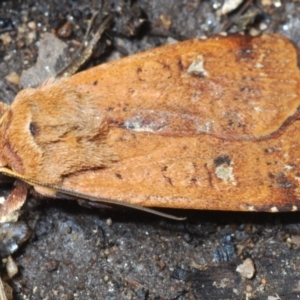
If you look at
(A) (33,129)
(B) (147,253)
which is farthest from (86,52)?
(B) (147,253)

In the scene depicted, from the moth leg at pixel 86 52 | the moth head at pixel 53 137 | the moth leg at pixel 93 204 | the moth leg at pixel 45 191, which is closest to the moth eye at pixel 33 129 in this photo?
the moth head at pixel 53 137

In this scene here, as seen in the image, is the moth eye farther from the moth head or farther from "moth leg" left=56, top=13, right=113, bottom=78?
"moth leg" left=56, top=13, right=113, bottom=78

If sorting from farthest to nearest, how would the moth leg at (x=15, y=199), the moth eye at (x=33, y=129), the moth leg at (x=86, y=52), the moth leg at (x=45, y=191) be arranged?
the moth leg at (x=86, y=52)
the moth leg at (x=15, y=199)
the moth leg at (x=45, y=191)
the moth eye at (x=33, y=129)

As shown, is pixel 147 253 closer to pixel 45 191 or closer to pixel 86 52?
pixel 45 191

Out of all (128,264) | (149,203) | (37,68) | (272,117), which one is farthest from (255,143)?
(37,68)

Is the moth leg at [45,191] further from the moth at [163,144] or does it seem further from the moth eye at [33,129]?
the moth eye at [33,129]

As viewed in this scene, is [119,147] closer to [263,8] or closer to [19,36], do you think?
[19,36]
